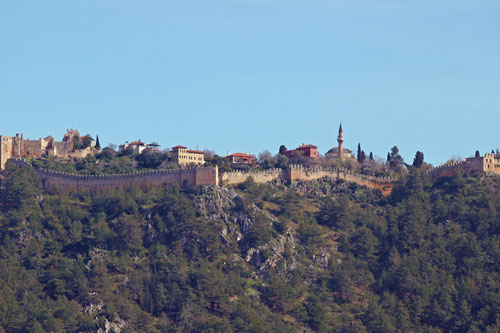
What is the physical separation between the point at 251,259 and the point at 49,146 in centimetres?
3746

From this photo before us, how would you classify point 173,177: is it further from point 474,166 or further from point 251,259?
point 474,166

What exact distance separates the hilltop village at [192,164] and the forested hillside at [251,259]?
2.18 meters

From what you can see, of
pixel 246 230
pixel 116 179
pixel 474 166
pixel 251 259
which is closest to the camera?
pixel 251 259

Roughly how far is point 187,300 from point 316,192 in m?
28.0

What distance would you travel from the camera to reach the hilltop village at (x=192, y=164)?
442ft

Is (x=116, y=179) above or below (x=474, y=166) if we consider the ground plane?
below

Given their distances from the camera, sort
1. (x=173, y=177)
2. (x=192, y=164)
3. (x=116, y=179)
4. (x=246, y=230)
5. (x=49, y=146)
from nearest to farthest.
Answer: (x=246, y=230) → (x=173, y=177) → (x=116, y=179) → (x=192, y=164) → (x=49, y=146)

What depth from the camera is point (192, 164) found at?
143 m

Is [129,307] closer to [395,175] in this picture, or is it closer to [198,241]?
[198,241]

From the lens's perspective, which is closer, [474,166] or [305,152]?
[474,166]

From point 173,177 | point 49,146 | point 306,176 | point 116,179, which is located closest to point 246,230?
point 173,177

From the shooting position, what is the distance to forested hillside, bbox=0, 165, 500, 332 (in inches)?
4412

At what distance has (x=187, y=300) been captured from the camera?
370 ft

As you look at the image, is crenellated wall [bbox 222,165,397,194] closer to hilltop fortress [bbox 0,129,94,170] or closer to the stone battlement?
the stone battlement
